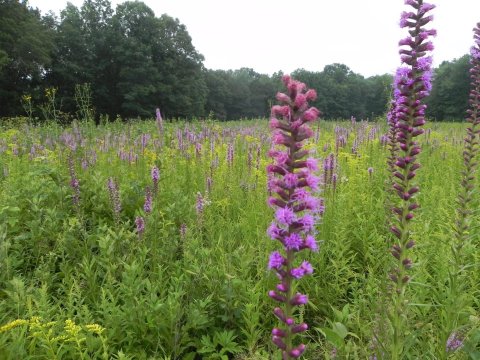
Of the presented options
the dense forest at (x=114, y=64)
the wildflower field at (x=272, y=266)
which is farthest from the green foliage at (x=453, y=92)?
the wildflower field at (x=272, y=266)

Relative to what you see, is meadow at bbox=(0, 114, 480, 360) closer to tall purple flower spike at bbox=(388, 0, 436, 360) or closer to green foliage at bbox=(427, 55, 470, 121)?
tall purple flower spike at bbox=(388, 0, 436, 360)

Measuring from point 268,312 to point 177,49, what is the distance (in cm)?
5317

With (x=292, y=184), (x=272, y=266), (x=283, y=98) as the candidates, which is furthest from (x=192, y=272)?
(x=283, y=98)

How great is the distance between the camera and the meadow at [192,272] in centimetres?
260

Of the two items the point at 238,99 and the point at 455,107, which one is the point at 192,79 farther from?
the point at 455,107

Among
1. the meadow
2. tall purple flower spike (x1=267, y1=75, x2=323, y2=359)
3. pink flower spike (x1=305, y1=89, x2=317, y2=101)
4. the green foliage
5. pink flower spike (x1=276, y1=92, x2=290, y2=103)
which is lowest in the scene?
the meadow

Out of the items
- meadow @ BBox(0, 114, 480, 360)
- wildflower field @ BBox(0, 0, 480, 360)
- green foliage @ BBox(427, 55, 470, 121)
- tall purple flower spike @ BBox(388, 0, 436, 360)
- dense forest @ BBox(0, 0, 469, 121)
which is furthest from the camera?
green foliage @ BBox(427, 55, 470, 121)

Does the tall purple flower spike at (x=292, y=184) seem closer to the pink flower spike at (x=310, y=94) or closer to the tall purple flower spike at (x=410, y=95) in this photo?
the pink flower spike at (x=310, y=94)

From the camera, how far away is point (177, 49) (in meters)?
51.7

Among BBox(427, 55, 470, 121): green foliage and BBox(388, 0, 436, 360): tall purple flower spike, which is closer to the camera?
BBox(388, 0, 436, 360): tall purple flower spike

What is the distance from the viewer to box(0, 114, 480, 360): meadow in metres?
2.60

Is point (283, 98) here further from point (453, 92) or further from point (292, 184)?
point (453, 92)

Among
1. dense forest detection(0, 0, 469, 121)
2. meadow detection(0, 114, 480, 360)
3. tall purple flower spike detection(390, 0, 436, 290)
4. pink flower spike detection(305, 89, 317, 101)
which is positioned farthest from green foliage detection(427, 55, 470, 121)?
pink flower spike detection(305, 89, 317, 101)

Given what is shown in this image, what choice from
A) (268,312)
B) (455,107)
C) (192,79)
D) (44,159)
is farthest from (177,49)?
(268,312)
